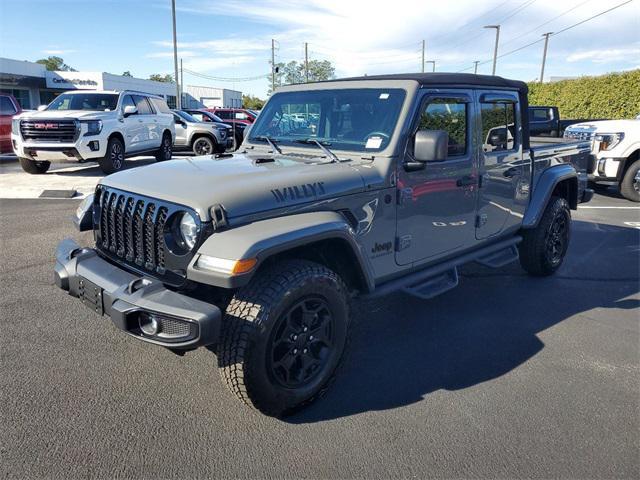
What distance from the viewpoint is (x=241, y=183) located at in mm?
2863

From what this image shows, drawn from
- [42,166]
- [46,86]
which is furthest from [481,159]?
[46,86]

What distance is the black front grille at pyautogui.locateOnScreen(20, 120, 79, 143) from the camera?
1084 centimetres

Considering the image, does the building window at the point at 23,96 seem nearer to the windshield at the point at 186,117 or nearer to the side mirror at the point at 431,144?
the windshield at the point at 186,117

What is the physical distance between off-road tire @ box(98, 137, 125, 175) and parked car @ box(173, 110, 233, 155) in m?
4.21

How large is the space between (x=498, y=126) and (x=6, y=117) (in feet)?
46.8

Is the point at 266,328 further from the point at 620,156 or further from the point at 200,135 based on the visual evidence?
the point at 200,135

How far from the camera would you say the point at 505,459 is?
2.59m

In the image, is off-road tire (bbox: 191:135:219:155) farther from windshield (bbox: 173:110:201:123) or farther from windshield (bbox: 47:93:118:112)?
windshield (bbox: 47:93:118:112)

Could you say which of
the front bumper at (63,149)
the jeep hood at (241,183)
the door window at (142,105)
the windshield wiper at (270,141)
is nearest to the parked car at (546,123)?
the windshield wiper at (270,141)

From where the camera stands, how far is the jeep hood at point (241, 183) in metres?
2.71

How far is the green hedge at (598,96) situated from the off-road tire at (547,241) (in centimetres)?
1960

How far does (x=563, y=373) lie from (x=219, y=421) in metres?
2.29

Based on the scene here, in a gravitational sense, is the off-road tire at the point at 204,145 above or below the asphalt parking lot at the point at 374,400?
above

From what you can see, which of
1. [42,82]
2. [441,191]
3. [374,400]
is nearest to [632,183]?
[441,191]
